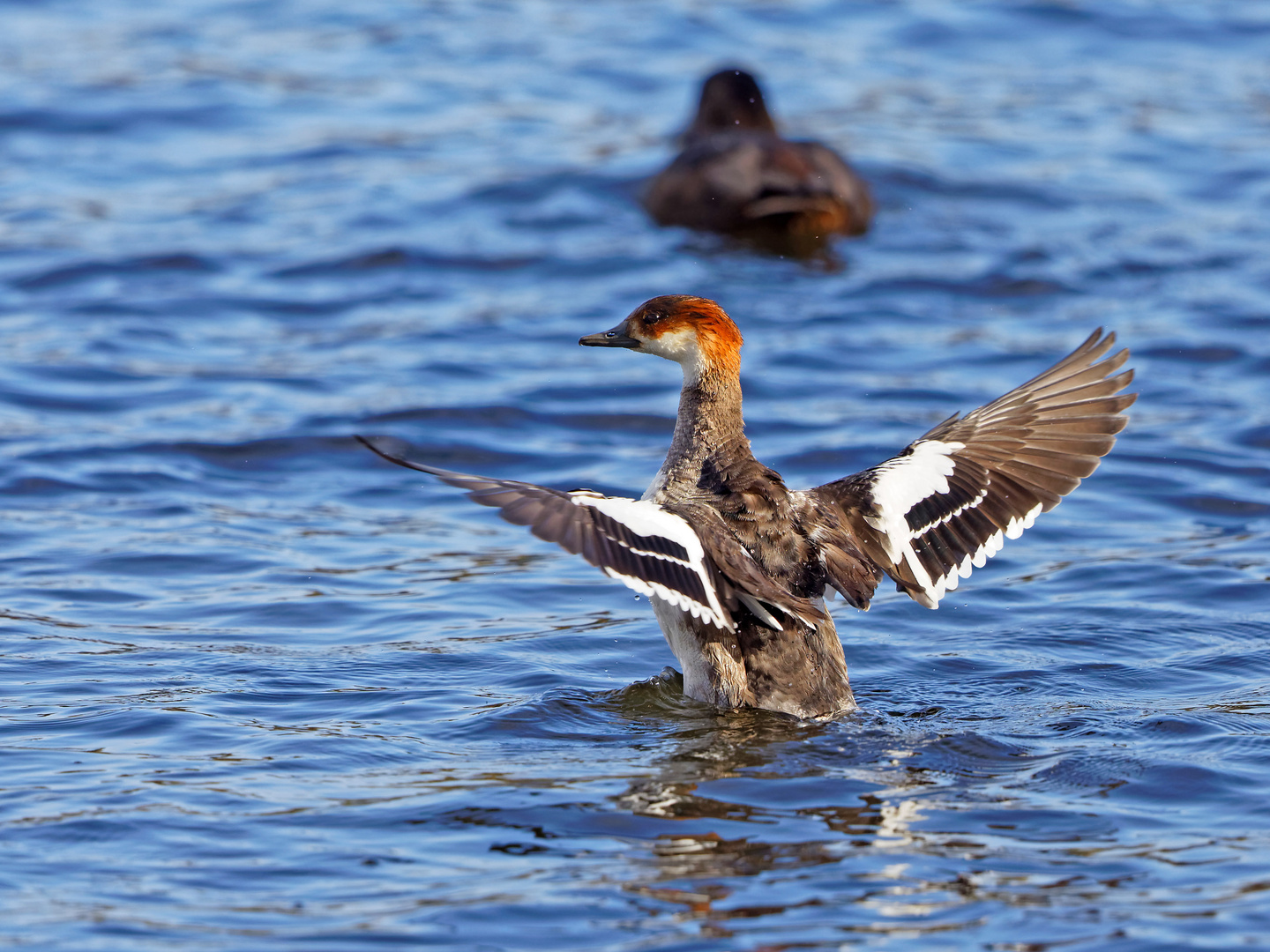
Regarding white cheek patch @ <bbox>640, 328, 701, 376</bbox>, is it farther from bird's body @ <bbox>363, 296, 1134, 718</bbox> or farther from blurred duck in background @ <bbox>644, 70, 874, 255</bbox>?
blurred duck in background @ <bbox>644, 70, 874, 255</bbox>

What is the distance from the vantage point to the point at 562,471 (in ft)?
27.9

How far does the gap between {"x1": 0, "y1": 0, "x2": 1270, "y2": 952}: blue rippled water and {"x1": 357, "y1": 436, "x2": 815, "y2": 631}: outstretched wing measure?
50 cm

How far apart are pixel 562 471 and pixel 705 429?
2.42 m

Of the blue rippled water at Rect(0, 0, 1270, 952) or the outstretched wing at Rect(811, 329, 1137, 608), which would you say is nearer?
the blue rippled water at Rect(0, 0, 1270, 952)

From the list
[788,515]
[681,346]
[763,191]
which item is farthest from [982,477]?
[763,191]

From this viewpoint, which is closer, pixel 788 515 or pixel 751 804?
pixel 751 804

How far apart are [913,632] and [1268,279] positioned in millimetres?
5559

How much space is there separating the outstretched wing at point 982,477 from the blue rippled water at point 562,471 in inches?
19.4

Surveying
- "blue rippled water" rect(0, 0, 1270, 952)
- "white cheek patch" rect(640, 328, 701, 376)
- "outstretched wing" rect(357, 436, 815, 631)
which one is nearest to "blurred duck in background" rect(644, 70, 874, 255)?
"blue rippled water" rect(0, 0, 1270, 952)

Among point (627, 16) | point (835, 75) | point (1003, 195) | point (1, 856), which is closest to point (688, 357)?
point (1, 856)

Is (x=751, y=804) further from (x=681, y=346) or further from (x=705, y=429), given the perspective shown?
(x=681, y=346)

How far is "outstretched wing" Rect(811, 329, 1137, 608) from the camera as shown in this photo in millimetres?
6059

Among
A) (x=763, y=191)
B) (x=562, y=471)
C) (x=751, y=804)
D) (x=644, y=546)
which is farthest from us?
(x=763, y=191)

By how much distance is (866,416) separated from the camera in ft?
30.3
